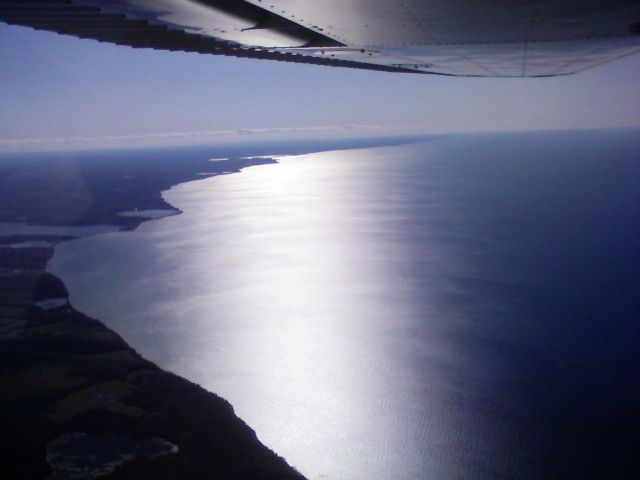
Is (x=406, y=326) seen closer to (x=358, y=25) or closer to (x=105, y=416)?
(x=105, y=416)

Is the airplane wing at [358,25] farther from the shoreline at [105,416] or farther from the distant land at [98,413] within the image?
the shoreline at [105,416]

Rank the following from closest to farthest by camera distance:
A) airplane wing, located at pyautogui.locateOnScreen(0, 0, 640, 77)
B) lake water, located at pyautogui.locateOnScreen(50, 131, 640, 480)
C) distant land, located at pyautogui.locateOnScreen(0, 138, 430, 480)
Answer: airplane wing, located at pyautogui.locateOnScreen(0, 0, 640, 77), distant land, located at pyautogui.locateOnScreen(0, 138, 430, 480), lake water, located at pyautogui.locateOnScreen(50, 131, 640, 480)

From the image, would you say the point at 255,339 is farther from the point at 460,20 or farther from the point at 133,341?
the point at 460,20

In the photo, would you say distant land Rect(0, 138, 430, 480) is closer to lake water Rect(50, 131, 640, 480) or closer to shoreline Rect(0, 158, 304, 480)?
shoreline Rect(0, 158, 304, 480)

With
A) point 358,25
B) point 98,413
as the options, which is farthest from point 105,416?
point 358,25

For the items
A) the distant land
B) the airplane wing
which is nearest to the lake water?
the distant land
